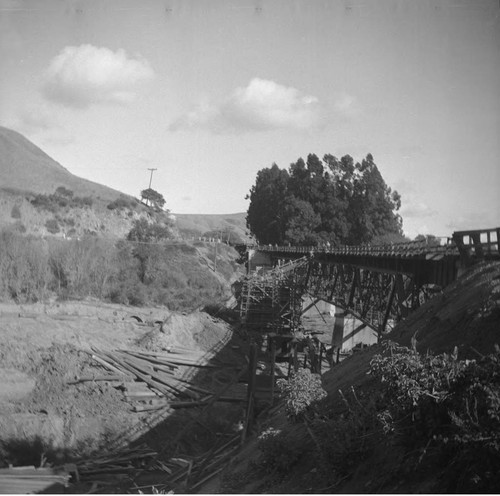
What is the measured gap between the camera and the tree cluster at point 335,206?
5619 cm

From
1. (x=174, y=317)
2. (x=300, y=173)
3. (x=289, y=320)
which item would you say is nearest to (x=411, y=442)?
(x=174, y=317)

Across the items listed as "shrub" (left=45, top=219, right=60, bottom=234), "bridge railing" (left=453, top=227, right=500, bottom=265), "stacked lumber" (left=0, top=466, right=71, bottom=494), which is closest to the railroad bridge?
"bridge railing" (left=453, top=227, right=500, bottom=265)

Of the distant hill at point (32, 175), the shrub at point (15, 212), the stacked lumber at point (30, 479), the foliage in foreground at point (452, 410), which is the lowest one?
the stacked lumber at point (30, 479)

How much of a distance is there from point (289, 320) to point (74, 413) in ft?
59.9

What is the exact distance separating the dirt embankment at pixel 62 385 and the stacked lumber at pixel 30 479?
256 cm

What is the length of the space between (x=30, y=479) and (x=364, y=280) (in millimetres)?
15514

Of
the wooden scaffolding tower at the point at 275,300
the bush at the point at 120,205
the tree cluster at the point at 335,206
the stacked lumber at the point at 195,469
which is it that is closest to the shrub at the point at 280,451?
the stacked lumber at the point at 195,469

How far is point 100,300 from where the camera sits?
41.8 meters

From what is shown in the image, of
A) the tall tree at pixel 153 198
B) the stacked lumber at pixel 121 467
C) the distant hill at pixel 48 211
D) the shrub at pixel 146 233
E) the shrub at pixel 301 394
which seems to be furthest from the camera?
the tall tree at pixel 153 198

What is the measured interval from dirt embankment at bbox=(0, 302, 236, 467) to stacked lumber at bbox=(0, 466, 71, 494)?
2.56m

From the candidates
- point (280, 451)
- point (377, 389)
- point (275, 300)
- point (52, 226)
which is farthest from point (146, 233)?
point (377, 389)

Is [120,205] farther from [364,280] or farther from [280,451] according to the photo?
[280,451]

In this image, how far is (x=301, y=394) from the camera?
1080 centimetres

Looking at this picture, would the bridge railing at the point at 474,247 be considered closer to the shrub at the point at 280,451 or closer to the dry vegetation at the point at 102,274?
the shrub at the point at 280,451
